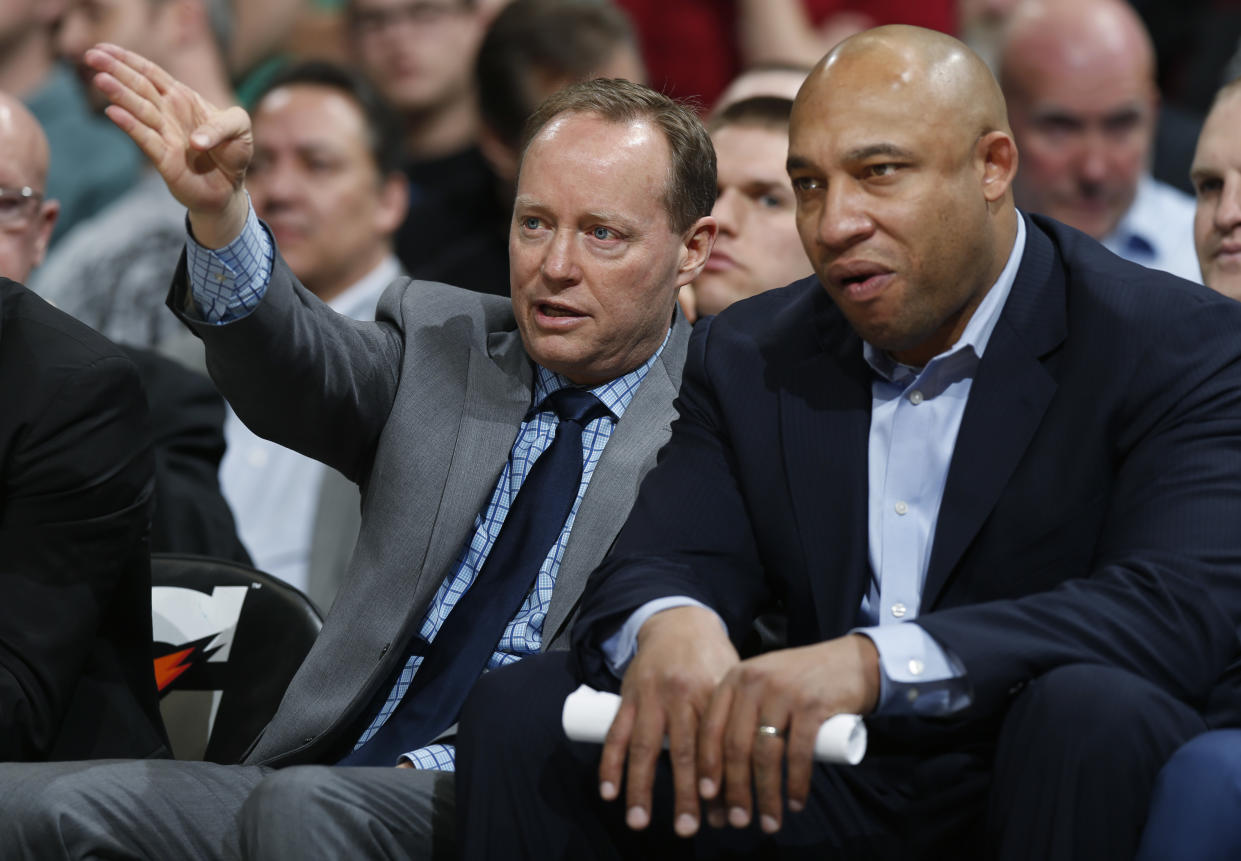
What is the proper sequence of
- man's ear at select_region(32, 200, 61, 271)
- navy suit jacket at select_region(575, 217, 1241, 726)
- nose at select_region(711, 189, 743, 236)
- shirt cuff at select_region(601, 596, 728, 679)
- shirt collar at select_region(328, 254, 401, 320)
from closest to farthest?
navy suit jacket at select_region(575, 217, 1241, 726) → shirt cuff at select_region(601, 596, 728, 679) → man's ear at select_region(32, 200, 61, 271) → nose at select_region(711, 189, 743, 236) → shirt collar at select_region(328, 254, 401, 320)

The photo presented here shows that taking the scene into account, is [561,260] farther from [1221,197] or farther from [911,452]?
[1221,197]

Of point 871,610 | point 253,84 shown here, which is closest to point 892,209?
point 871,610

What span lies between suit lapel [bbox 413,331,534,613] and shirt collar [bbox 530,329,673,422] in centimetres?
2

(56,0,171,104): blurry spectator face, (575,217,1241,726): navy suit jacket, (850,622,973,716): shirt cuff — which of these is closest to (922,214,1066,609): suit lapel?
(575,217,1241,726): navy suit jacket

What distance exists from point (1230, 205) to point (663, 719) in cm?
161

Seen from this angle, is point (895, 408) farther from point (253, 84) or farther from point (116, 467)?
point (253, 84)

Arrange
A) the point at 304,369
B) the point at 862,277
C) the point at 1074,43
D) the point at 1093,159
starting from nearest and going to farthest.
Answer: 1. the point at 862,277
2. the point at 304,369
3. the point at 1093,159
4. the point at 1074,43

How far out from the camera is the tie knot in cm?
286

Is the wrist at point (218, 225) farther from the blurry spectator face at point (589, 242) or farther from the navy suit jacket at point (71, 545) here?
the blurry spectator face at point (589, 242)

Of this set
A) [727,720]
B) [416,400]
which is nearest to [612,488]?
[416,400]

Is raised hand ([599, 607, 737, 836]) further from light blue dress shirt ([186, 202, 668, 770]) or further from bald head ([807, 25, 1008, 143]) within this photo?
bald head ([807, 25, 1008, 143])

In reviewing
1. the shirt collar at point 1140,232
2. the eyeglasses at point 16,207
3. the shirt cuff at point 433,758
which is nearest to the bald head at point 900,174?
the shirt cuff at point 433,758

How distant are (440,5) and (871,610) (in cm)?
393

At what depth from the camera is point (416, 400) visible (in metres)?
2.83
